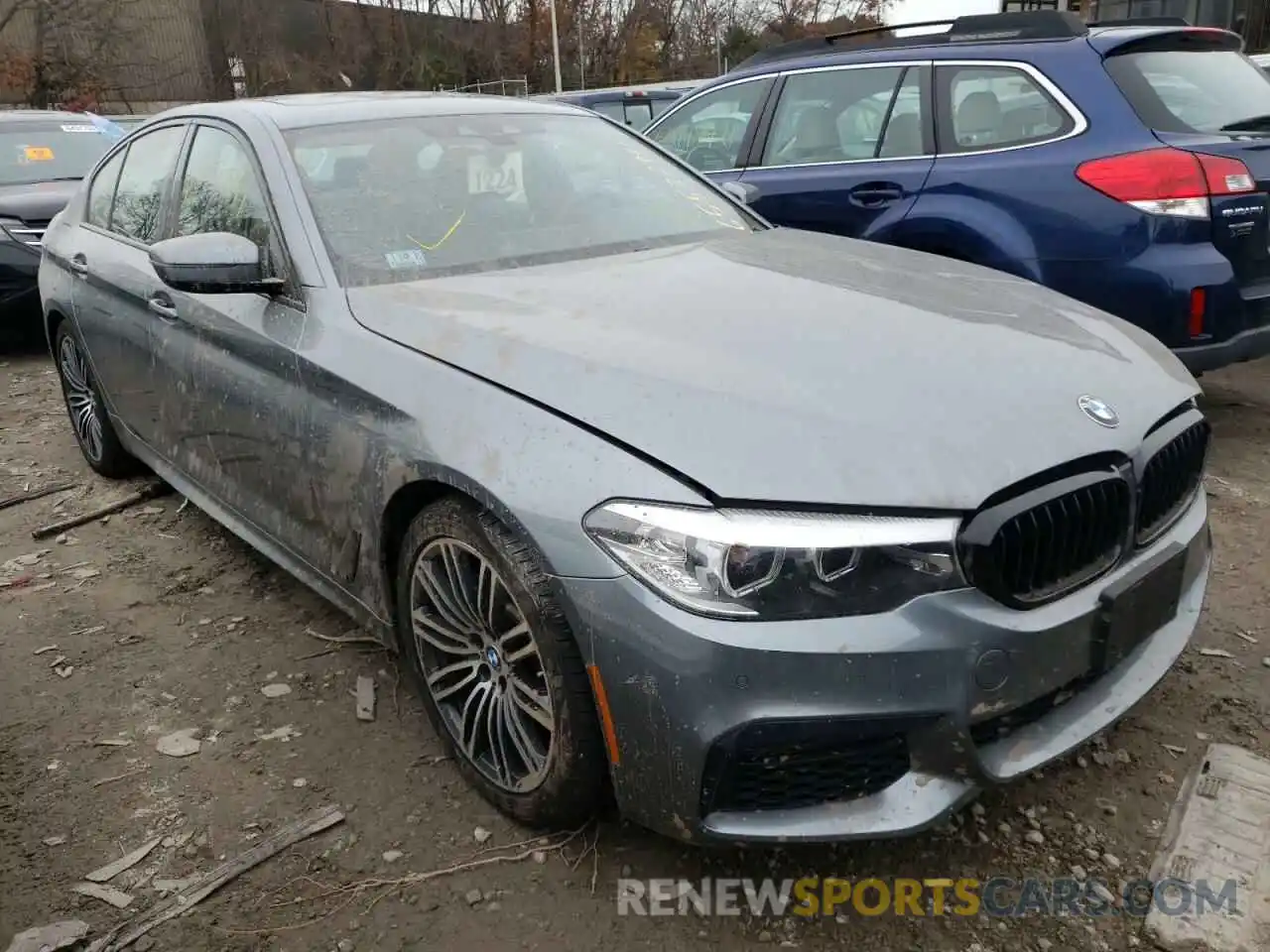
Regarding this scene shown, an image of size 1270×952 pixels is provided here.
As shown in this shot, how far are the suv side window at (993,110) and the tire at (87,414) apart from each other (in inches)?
152

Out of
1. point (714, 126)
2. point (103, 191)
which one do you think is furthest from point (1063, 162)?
point (103, 191)

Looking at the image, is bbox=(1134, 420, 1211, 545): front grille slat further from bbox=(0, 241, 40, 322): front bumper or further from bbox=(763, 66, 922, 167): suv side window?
bbox=(0, 241, 40, 322): front bumper

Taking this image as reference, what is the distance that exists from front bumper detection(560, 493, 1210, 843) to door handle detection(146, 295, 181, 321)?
2.14m

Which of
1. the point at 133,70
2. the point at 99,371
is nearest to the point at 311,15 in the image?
the point at 133,70

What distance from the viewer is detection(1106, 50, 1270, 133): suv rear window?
13.4ft

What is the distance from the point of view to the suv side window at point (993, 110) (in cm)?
425

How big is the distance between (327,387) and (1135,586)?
190 centimetres

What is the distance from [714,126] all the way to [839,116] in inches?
32.6

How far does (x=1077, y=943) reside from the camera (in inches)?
78.7

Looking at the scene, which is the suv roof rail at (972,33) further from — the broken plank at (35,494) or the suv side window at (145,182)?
the broken plank at (35,494)

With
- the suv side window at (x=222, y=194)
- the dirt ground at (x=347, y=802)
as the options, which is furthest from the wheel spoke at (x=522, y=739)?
the suv side window at (x=222, y=194)

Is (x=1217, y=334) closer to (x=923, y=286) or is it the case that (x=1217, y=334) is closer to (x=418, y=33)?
(x=923, y=286)

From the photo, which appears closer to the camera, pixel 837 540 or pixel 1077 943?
pixel 837 540

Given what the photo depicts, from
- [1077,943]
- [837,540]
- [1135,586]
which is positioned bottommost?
[1077,943]
